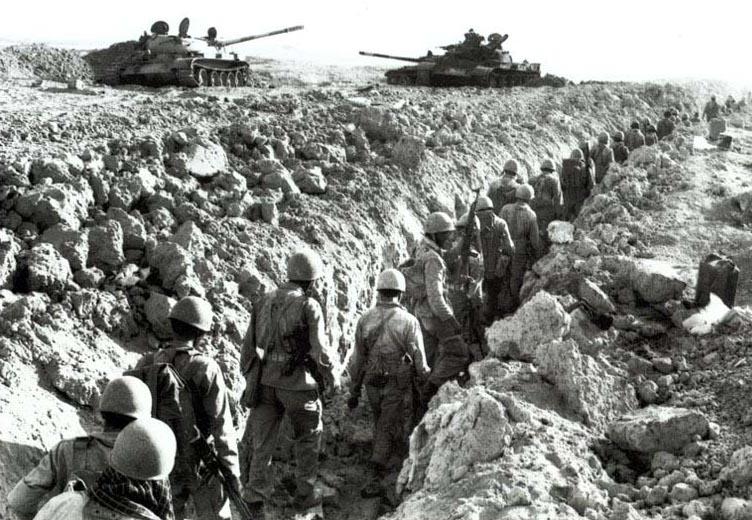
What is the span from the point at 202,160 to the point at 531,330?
404 centimetres

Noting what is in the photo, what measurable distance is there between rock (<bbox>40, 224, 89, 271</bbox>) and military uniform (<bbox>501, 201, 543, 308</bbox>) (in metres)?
4.86

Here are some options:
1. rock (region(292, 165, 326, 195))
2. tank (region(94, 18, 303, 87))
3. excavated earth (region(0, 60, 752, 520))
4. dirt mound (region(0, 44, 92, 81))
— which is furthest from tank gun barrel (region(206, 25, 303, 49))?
rock (region(292, 165, 326, 195))

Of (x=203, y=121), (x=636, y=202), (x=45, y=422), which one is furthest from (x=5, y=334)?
(x=636, y=202)

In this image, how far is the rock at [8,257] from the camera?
5215mm

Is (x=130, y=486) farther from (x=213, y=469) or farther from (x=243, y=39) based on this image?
(x=243, y=39)

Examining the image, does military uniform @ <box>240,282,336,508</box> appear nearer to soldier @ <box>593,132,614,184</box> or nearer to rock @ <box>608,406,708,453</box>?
rock @ <box>608,406,708,453</box>

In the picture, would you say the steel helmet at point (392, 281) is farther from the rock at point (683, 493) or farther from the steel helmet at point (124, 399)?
the steel helmet at point (124, 399)

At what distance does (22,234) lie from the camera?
5746 millimetres

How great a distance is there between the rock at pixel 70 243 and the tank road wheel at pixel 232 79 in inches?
521

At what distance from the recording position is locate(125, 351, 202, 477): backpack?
3.92 m

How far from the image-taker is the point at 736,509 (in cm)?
352

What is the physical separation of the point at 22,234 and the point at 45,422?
1874 mm

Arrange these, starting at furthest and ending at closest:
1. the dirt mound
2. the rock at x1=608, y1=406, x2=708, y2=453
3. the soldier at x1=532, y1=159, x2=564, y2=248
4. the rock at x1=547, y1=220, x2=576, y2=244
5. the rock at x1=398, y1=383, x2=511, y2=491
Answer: the dirt mound
the soldier at x1=532, y1=159, x2=564, y2=248
the rock at x1=547, y1=220, x2=576, y2=244
the rock at x1=608, y1=406, x2=708, y2=453
the rock at x1=398, y1=383, x2=511, y2=491

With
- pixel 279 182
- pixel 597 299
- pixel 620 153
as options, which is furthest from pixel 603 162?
pixel 597 299
